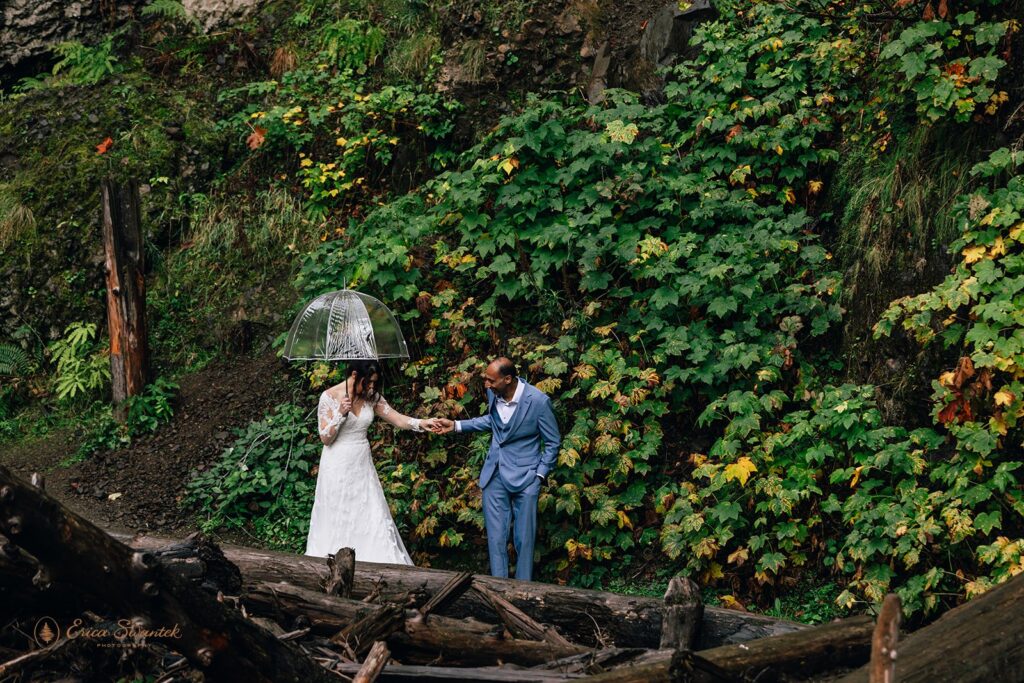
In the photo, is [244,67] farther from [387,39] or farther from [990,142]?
[990,142]

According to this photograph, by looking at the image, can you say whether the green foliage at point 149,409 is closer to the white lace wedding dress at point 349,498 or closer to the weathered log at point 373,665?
the white lace wedding dress at point 349,498

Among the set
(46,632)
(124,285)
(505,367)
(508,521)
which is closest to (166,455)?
(124,285)

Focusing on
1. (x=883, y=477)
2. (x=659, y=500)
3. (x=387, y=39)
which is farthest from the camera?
(x=387, y=39)

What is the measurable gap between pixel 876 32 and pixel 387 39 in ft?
24.7

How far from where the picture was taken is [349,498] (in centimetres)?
809

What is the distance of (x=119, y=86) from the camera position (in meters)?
15.1

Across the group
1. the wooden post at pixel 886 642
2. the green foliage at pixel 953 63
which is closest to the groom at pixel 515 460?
the green foliage at pixel 953 63

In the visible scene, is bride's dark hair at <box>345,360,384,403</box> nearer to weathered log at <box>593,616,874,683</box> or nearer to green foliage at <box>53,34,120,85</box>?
weathered log at <box>593,616,874,683</box>

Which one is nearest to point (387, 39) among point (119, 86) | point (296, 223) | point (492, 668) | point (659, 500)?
point (296, 223)

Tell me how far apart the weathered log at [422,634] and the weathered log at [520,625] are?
0.13 metres

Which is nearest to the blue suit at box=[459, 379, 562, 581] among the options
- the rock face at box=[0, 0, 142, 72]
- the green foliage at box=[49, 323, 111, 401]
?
the green foliage at box=[49, 323, 111, 401]

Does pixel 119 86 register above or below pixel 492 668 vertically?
above

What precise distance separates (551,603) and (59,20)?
48.5ft

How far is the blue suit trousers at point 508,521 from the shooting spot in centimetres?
830
